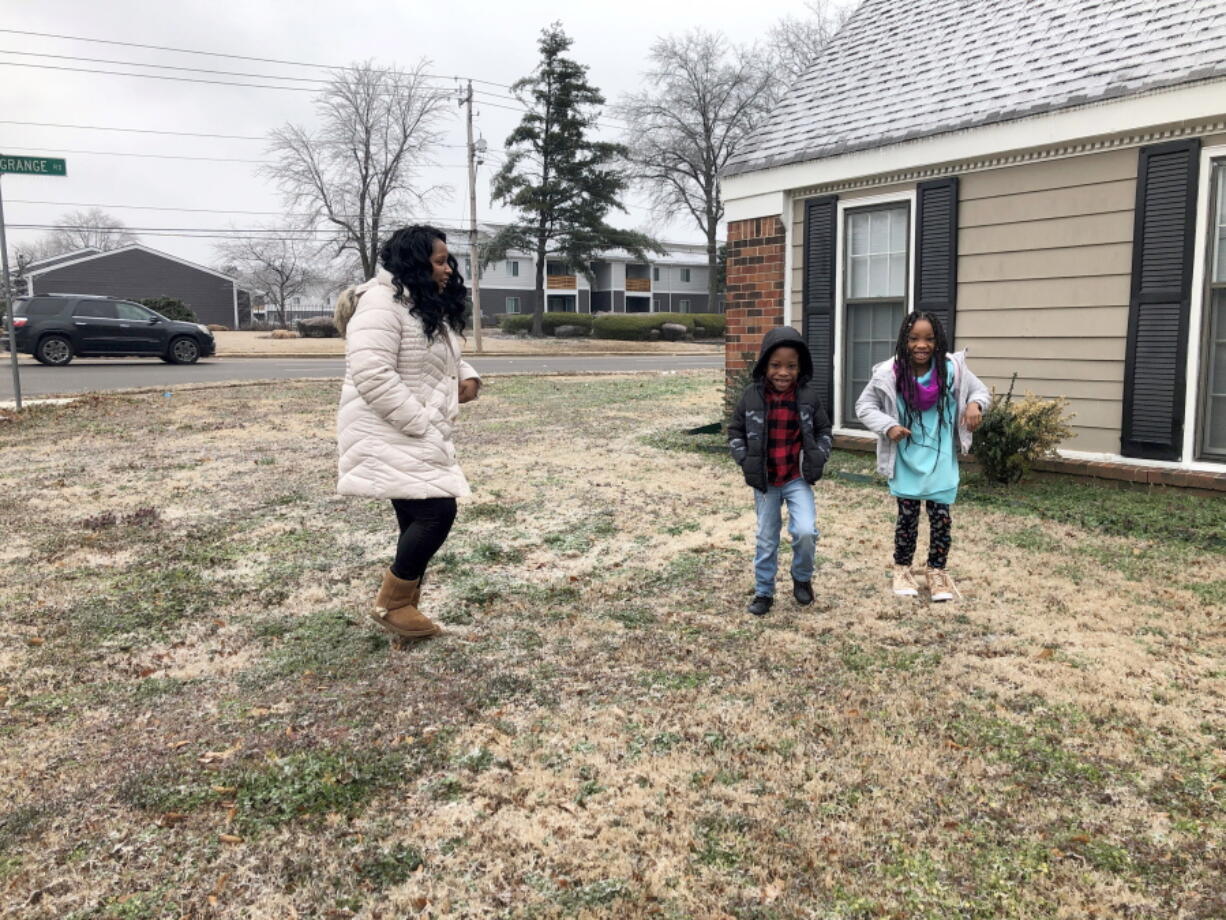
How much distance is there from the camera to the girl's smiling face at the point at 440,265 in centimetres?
361

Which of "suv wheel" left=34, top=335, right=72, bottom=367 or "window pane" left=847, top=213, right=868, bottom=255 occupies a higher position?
"window pane" left=847, top=213, right=868, bottom=255

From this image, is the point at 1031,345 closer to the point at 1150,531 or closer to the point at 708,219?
the point at 1150,531

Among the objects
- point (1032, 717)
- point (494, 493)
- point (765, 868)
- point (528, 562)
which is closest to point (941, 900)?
point (765, 868)

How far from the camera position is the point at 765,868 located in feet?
7.63

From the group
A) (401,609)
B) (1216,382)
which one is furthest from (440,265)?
(1216,382)

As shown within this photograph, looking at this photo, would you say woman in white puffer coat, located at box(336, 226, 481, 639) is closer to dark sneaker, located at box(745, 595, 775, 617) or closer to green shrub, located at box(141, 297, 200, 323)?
dark sneaker, located at box(745, 595, 775, 617)

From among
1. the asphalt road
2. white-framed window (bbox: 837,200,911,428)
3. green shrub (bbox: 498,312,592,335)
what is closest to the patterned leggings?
white-framed window (bbox: 837,200,911,428)

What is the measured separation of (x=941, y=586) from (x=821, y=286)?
4.47 meters

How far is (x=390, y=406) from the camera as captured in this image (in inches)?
138

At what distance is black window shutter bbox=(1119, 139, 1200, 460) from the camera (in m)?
5.96

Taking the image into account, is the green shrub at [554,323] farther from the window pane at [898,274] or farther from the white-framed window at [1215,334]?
the white-framed window at [1215,334]

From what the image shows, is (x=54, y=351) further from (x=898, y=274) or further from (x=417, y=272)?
(x=417, y=272)

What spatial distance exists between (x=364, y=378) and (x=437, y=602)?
1.46m

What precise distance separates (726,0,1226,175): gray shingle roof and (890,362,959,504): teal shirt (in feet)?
11.0
